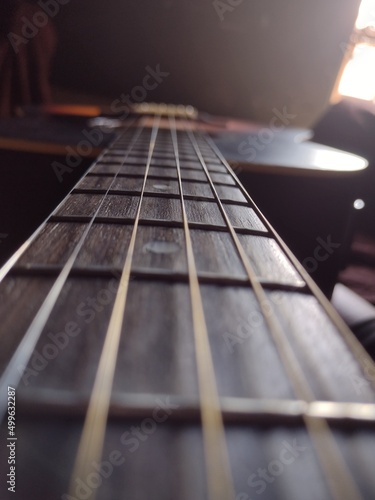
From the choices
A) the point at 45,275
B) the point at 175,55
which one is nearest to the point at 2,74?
the point at 175,55

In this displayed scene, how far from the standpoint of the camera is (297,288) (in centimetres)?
47

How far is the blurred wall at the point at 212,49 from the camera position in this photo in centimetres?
262

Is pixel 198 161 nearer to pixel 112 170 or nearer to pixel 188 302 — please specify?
pixel 112 170

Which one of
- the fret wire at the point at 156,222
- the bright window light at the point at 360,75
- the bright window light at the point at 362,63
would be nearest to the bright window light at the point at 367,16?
the bright window light at the point at 362,63

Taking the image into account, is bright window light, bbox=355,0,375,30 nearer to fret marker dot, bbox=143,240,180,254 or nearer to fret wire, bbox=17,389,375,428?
fret marker dot, bbox=143,240,180,254

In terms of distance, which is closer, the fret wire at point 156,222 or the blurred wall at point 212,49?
the fret wire at point 156,222

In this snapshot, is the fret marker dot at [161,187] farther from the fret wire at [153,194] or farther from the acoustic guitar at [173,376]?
the acoustic guitar at [173,376]

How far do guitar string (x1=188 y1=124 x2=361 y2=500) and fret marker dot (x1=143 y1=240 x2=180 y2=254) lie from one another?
124 millimetres
